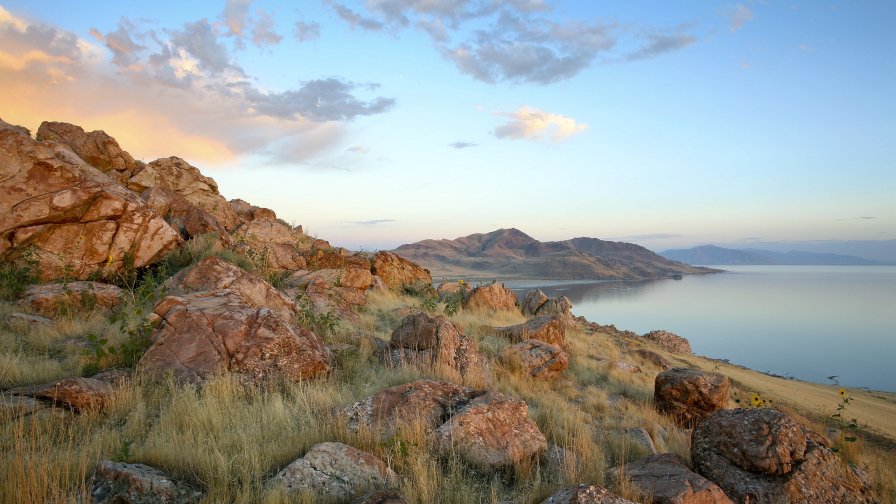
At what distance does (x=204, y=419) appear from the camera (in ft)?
15.8

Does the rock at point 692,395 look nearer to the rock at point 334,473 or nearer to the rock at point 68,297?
the rock at point 334,473

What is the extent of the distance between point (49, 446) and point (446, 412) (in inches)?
143

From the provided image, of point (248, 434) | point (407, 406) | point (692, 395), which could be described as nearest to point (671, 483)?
point (407, 406)

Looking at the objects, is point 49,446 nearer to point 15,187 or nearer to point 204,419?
point 204,419

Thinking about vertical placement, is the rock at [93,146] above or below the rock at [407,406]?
above

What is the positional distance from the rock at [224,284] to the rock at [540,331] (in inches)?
217

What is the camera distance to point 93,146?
14.9 metres

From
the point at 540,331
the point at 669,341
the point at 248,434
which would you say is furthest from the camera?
the point at 669,341

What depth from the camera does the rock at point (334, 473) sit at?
371 cm

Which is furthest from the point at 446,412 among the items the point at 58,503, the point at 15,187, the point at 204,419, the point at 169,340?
the point at 15,187

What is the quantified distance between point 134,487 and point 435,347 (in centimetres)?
510

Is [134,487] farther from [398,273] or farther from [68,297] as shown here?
[398,273]

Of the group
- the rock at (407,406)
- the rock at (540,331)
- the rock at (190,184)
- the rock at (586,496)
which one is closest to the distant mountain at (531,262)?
the rock at (190,184)

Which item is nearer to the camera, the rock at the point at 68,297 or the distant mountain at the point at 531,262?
the rock at the point at 68,297
